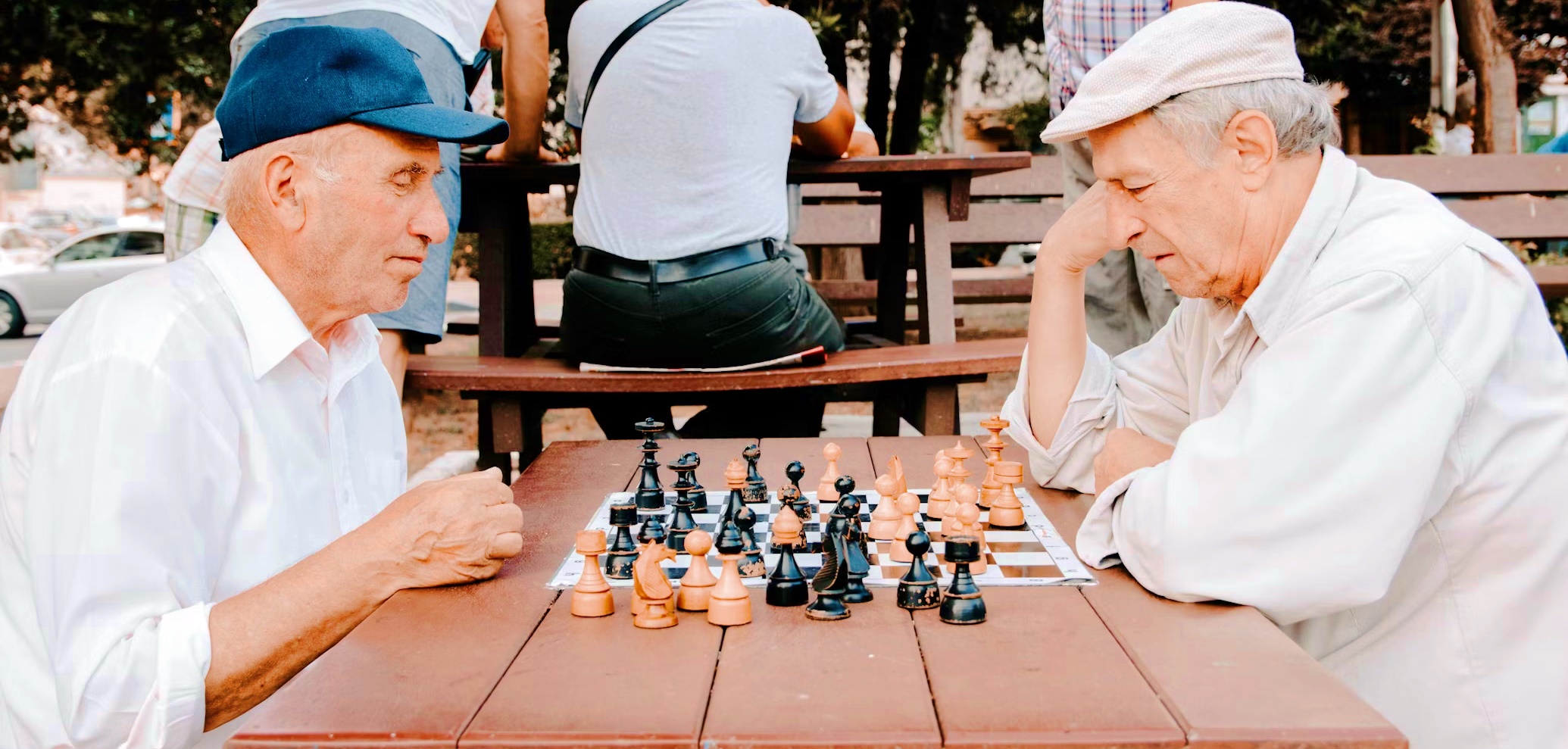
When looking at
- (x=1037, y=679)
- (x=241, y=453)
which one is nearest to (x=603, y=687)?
(x=1037, y=679)

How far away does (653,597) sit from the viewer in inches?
64.4

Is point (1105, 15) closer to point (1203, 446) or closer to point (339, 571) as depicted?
point (1203, 446)

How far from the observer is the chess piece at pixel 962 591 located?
5.29ft

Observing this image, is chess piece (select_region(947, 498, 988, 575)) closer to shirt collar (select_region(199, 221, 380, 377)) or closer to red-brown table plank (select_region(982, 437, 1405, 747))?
red-brown table plank (select_region(982, 437, 1405, 747))

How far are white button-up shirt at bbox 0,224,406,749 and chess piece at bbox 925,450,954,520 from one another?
1.02 meters

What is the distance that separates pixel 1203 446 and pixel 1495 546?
0.48m

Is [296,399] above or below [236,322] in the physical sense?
below

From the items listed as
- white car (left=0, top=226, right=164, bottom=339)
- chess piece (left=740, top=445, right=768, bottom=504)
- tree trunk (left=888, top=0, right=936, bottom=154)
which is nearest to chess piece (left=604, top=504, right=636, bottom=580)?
chess piece (left=740, top=445, right=768, bottom=504)

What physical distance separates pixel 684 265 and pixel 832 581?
2.44 m

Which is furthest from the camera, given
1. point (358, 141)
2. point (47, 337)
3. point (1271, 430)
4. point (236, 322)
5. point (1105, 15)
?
point (1105, 15)

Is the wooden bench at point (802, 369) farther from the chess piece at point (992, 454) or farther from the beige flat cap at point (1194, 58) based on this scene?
the beige flat cap at point (1194, 58)

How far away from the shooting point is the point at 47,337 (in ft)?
6.03

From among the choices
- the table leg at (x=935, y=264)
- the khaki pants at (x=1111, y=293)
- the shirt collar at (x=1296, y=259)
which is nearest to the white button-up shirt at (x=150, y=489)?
the shirt collar at (x=1296, y=259)

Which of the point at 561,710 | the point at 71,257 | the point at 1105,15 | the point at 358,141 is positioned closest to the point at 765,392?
the point at 1105,15
